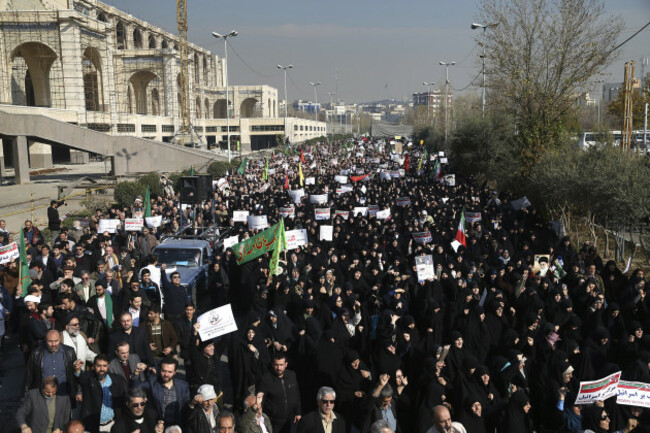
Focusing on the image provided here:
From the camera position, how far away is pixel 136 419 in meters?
5.01

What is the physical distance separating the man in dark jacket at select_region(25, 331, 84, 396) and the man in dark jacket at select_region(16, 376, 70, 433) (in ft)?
1.58

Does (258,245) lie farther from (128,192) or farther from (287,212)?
(128,192)

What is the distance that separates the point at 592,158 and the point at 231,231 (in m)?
10.5

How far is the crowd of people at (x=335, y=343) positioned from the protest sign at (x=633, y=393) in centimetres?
17

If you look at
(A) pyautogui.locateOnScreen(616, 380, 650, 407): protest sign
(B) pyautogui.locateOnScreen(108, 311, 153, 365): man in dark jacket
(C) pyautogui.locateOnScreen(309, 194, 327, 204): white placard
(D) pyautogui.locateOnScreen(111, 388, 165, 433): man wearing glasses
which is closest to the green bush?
(C) pyautogui.locateOnScreen(309, 194, 327, 204): white placard

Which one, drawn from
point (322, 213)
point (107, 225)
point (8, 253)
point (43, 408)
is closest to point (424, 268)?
point (322, 213)

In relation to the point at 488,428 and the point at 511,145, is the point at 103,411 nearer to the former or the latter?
the point at 488,428

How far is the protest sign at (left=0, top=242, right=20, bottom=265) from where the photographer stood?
34.7 feet

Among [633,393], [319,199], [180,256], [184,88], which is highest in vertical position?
[184,88]

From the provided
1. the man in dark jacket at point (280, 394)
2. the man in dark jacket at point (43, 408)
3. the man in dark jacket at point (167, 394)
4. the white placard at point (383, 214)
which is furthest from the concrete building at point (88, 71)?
the man in dark jacket at point (280, 394)

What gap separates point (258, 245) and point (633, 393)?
7.12 metres

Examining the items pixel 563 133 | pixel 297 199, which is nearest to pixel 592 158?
pixel 563 133

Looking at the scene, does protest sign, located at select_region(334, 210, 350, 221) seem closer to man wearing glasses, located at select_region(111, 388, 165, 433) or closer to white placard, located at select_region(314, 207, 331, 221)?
white placard, located at select_region(314, 207, 331, 221)

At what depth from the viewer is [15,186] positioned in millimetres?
33594
